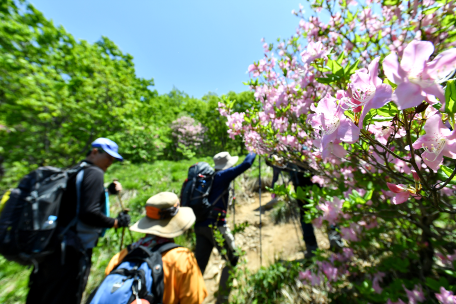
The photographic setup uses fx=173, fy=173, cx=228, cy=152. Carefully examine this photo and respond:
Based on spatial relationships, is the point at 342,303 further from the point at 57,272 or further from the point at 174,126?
the point at 174,126

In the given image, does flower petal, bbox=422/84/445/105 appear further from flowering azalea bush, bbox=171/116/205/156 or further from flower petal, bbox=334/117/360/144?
flowering azalea bush, bbox=171/116/205/156

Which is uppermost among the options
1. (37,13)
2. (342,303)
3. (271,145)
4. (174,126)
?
(174,126)

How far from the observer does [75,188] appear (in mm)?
1922

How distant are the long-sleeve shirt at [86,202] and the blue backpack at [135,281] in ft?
2.70

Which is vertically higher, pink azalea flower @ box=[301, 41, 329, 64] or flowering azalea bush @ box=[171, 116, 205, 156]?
flowering azalea bush @ box=[171, 116, 205, 156]

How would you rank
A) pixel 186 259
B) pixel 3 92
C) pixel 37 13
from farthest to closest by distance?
pixel 37 13 → pixel 3 92 → pixel 186 259

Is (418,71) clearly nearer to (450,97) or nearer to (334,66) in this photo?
(450,97)

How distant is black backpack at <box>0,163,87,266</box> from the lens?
1637 millimetres

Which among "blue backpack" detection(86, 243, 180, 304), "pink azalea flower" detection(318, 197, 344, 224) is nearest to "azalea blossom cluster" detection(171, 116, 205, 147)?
"blue backpack" detection(86, 243, 180, 304)

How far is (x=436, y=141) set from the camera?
1.68 ft

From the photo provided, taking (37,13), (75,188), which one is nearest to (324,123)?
(75,188)

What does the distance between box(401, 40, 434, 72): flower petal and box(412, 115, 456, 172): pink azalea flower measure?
0.53 feet

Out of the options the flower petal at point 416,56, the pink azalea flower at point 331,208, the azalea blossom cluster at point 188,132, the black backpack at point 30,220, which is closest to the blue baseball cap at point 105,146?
the black backpack at point 30,220

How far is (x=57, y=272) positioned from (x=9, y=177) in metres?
5.05
